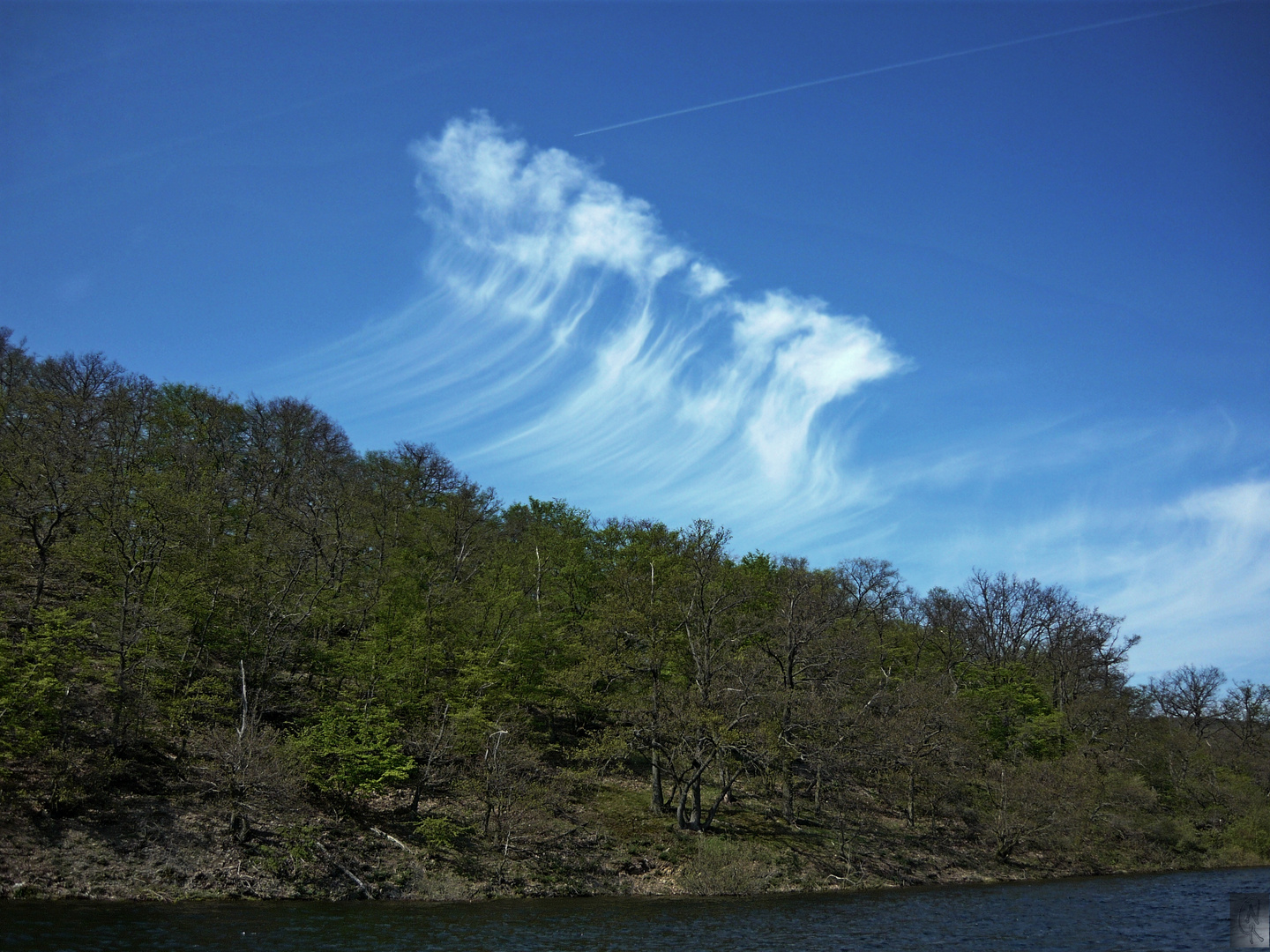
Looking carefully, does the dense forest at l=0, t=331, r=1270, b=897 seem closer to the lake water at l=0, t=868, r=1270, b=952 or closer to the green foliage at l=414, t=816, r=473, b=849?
the green foliage at l=414, t=816, r=473, b=849

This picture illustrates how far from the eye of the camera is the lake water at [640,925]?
22.2 m

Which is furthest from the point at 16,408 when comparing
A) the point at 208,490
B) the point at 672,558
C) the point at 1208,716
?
the point at 1208,716

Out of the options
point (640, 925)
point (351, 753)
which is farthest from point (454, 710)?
point (640, 925)

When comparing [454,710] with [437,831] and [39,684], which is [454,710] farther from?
[39,684]

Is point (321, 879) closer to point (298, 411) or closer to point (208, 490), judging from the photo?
point (208, 490)

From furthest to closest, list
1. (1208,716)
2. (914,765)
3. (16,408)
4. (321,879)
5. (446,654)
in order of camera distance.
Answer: (1208,716) < (16,408) < (914,765) < (446,654) < (321,879)

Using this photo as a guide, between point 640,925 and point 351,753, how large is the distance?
16153mm

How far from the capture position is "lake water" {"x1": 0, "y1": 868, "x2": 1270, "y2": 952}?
2217 centimetres

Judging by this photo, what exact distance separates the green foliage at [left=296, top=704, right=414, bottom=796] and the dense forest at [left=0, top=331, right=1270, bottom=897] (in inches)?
7.8

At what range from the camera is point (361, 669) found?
42719 mm

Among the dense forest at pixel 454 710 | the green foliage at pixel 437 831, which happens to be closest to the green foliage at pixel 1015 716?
the dense forest at pixel 454 710

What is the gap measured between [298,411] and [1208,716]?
9585 centimetres
